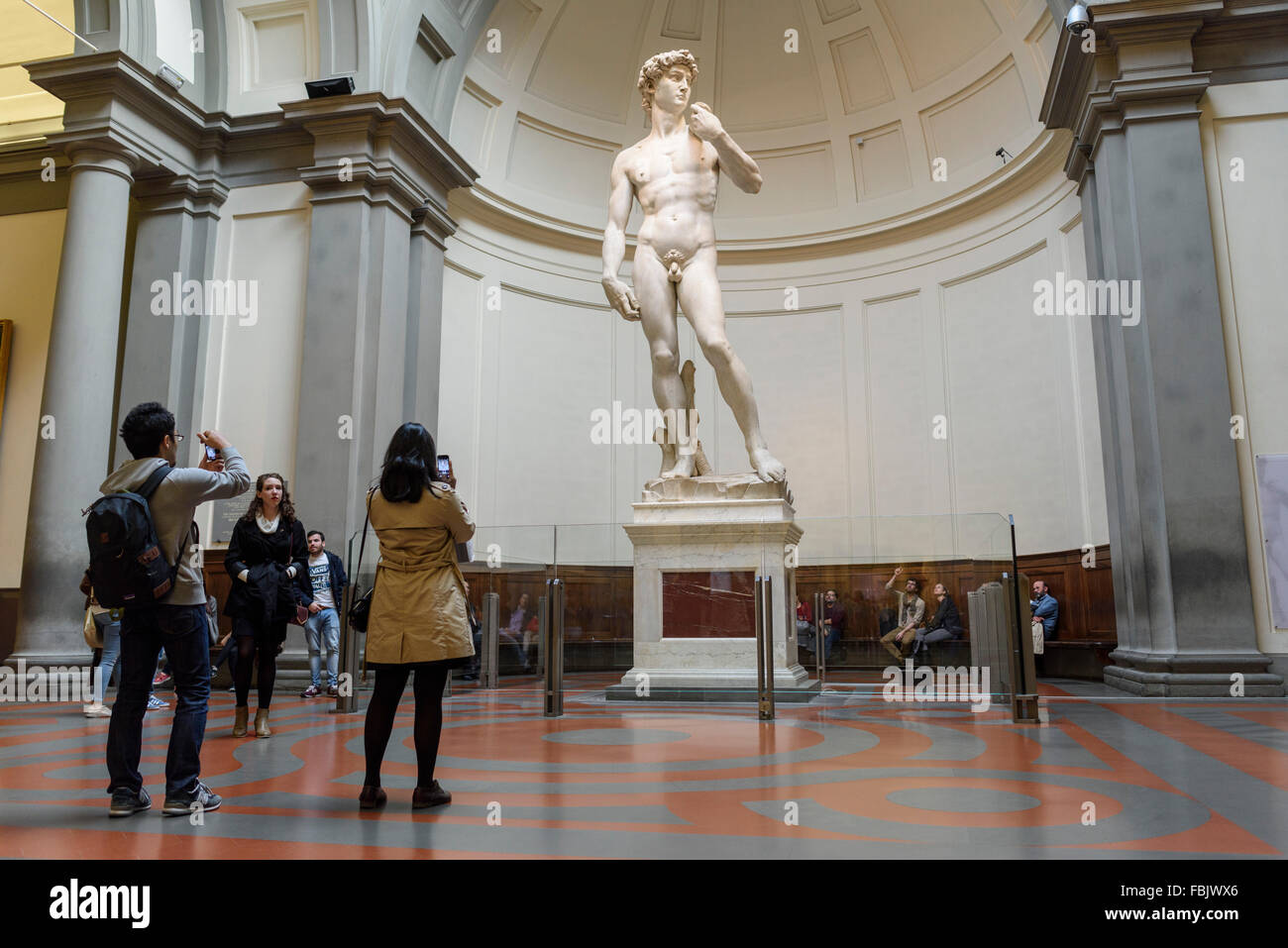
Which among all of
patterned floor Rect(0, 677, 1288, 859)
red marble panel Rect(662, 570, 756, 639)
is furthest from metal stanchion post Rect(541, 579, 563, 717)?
red marble panel Rect(662, 570, 756, 639)

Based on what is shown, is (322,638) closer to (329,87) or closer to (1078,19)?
(329,87)

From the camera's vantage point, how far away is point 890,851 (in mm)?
2387

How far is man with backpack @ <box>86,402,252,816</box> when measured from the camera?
9.64 ft

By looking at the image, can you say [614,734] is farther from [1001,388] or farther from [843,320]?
[843,320]

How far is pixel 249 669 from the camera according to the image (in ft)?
16.2

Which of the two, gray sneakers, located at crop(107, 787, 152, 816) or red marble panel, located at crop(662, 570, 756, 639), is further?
red marble panel, located at crop(662, 570, 756, 639)

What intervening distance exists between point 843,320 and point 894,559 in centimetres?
689

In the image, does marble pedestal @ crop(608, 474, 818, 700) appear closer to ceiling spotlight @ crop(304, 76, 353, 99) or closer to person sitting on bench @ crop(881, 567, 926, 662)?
person sitting on bench @ crop(881, 567, 926, 662)

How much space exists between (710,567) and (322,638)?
319cm

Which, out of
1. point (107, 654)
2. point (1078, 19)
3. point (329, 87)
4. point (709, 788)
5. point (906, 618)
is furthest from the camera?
point (329, 87)

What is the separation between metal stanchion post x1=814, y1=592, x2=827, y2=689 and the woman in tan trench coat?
3912 mm

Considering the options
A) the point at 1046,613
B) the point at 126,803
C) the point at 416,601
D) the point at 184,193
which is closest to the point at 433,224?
the point at 184,193

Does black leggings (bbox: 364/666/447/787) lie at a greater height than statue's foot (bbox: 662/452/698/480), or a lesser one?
lesser

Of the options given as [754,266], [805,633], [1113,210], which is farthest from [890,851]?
[754,266]
